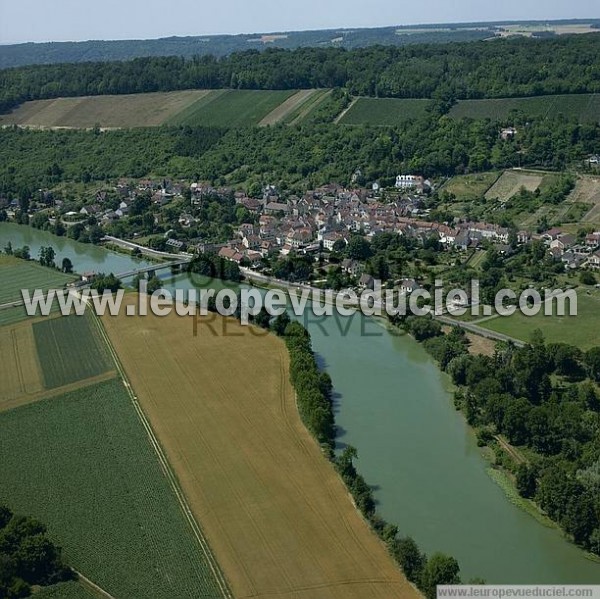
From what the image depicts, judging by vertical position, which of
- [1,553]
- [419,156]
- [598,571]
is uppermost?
[419,156]

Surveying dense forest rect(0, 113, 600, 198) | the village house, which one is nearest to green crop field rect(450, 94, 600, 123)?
dense forest rect(0, 113, 600, 198)

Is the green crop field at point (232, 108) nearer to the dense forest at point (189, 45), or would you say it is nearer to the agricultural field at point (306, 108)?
the agricultural field at point (306, 108)

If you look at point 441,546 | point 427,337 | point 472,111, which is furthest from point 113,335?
point 472,111

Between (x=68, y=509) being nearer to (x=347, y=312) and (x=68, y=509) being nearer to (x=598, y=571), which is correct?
(x=598, y=571)

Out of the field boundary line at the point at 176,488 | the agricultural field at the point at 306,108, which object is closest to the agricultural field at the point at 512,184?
the agricultural field at the point at 306,108

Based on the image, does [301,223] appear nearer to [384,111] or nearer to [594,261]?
[594,261]

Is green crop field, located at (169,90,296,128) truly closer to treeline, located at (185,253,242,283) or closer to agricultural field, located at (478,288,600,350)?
treeline, located at (185,253,242,283)

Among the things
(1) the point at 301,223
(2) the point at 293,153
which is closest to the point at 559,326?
(1) the point at 301,223
